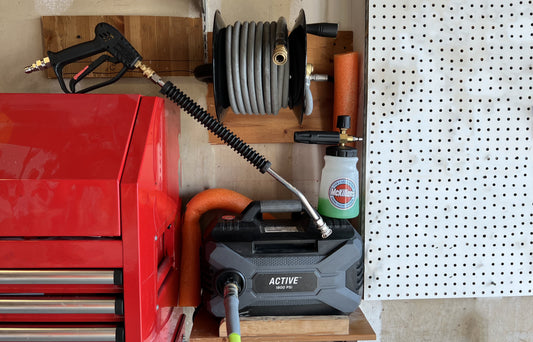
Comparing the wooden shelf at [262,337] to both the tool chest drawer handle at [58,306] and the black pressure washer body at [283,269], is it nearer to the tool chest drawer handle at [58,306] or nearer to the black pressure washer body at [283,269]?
the black pressure washer body at [283,269]

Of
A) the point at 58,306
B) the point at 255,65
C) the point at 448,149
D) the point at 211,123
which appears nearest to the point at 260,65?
the point at 255,65

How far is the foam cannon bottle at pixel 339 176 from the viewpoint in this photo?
48.4 inches

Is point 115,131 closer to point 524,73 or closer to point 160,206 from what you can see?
point 160,206

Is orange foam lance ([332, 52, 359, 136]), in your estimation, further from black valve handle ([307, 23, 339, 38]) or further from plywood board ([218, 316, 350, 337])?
plywood board ([218, 316, 350, 337])

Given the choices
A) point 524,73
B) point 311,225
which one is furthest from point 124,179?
point 524,73

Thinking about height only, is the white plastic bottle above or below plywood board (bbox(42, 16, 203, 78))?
below

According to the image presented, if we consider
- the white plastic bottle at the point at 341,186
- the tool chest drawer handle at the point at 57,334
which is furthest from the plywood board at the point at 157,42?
the tool chest drawer handle at the point at 57,334

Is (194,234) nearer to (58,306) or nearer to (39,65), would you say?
(58,306)

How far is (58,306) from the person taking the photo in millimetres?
913

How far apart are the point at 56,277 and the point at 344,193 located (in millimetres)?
885

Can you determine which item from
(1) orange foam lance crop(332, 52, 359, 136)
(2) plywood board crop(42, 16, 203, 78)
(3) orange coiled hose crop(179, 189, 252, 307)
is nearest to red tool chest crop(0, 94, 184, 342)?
(3) orange coiled hose crop(179, 189, 252, 307)

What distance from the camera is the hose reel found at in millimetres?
1144

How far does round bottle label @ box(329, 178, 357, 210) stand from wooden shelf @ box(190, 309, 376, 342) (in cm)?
41

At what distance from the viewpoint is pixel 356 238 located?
1.15 meters
